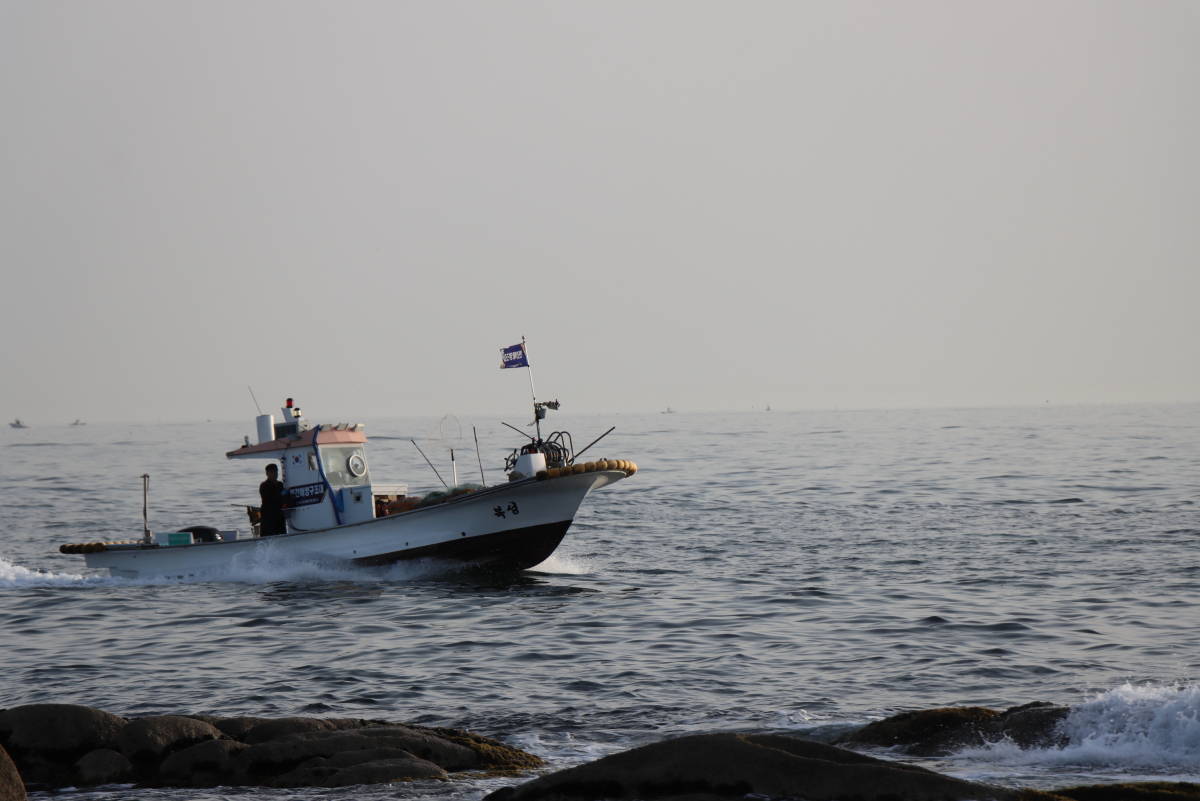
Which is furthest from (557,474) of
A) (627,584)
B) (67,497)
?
(67,497)

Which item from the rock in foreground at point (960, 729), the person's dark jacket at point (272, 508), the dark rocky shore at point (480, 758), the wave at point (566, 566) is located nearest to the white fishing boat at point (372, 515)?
the person's dark jacket at point (272, 508)

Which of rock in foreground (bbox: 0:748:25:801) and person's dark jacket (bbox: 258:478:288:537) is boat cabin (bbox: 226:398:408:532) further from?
rock in foreground (bbox: 0:748:25:801)

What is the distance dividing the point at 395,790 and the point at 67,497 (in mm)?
38796

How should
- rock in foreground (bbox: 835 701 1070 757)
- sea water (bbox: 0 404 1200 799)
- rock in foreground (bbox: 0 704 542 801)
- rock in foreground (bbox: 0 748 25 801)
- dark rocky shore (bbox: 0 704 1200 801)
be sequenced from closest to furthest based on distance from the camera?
1. dark rocky shore (bbox: 0 704 1200 801)
2. rock in foreground (bbox: 0 748 25 801)
3. rock in foreground (bbox: 0 704 542 801)
4. rock in foreground (bbox: 835 701 1070 757)
5. sea water (bbox: 0 404 1200 799)

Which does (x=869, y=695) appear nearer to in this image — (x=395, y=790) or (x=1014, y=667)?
(x=1014, y=667)

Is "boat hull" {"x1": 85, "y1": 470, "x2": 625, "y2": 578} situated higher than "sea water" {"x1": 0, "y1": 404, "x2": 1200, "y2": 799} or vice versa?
"boat hull" {"x1": 85, "y1": 470, "x2": 625, "y2": 578}

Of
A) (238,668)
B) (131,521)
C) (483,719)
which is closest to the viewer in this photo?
(483,719)

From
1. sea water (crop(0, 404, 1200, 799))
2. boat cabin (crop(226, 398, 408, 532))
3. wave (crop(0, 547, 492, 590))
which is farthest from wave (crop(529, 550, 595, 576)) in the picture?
boat cabin (crop(226, 398, 408, 532))

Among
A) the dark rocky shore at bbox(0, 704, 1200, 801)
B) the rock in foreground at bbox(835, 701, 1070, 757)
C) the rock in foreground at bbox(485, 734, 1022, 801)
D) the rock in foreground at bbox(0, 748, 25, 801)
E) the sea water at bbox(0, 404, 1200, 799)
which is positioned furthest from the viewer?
the sea water at bbox(0, 404, 1200, 799)

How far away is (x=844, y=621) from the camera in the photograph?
1494 cm

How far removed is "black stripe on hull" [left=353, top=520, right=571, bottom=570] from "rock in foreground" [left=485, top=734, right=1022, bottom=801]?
12170 mm

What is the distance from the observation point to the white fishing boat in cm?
1939

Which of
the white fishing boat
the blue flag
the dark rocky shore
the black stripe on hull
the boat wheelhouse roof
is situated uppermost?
the blue flag

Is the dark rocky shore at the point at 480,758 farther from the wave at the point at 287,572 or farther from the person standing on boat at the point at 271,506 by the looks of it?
the person standing on boat at the point at 271,506
